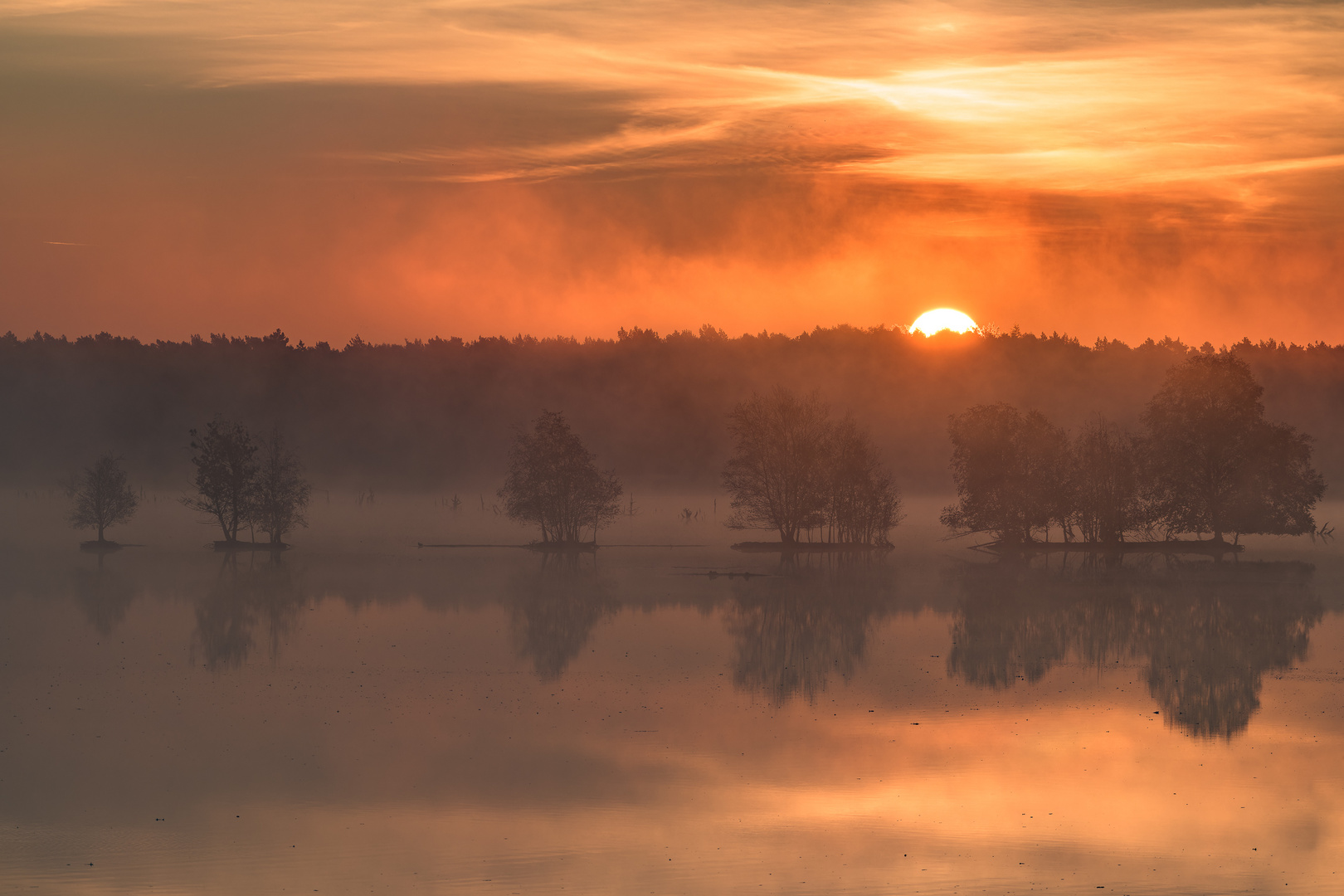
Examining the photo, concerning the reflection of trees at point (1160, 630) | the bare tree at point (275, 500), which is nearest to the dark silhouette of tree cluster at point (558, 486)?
the bare tree at point (275, 500)

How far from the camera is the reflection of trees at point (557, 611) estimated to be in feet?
130

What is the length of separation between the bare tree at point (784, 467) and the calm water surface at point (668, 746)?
3506cm

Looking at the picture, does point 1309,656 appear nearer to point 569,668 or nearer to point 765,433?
point 569,668

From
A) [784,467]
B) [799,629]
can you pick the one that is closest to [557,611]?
[799,629]

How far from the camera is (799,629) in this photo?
1809 inches

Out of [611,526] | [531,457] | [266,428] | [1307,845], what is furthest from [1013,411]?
[266,428]

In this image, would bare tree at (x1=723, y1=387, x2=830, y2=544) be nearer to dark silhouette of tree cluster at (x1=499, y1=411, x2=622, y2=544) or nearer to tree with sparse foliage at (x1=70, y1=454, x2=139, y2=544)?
dark silhouette of tree cluster at (x1=499, y1=411, x2=622, y2=544)

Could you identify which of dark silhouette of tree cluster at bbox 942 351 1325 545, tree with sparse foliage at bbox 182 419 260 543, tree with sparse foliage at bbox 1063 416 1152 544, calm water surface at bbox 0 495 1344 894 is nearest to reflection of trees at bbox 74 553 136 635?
calm water surface at bbox 0 495 1344 894

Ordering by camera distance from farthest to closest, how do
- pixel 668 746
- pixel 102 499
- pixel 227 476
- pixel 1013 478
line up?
pixel 102 499 → pixel 227 476 → pixel 1013 478 → pixel 668 746

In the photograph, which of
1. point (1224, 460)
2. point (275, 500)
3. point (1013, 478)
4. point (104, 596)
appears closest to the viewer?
point (104, 596)

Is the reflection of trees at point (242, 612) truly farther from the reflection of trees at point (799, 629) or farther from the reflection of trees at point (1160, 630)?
the reflection of trees at point (1160, 630)

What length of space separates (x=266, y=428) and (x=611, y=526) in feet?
309

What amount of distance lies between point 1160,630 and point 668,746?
84.7ft

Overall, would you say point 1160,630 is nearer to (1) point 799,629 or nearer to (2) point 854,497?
(1) point 799,629
